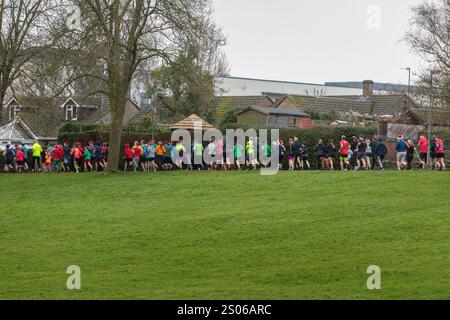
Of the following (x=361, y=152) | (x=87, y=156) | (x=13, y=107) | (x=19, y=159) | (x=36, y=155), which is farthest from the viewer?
(x=13, y=107)

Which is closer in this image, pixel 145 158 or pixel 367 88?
pixel 145 158

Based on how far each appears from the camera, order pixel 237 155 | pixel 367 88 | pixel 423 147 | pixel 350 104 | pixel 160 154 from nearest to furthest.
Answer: pixel 423 147 → pixel 237 155 → pixel 160 154 → pixel 350 104 → pixel 367 88

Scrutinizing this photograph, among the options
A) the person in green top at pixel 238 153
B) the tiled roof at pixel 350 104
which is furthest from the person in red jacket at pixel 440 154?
the tiled roof at pixel 350 104

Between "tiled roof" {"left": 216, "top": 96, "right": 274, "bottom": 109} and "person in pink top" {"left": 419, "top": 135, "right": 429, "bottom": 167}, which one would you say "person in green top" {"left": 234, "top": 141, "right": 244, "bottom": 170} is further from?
"tiled roof" {"left": 216, "top": 96, "right": 274, "bottom": 109}

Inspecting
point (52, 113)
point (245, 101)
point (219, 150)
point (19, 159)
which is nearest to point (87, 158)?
point (19, 159)

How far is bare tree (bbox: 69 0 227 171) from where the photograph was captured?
48.2 meters

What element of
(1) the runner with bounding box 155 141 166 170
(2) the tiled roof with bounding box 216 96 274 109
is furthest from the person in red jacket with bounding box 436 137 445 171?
(2) the tiled roof with bounding box 216 96 274 109

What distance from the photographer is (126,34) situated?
52406 mm

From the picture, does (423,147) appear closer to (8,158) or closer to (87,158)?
(87,158)

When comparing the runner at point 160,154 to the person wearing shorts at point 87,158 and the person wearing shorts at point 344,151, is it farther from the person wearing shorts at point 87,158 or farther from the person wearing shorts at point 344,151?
the person wearing shorts at point 344,151

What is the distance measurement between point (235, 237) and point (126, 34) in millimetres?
26973

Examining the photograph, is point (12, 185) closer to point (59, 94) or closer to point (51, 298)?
point (59, 94)

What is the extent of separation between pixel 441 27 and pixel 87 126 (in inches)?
1235
